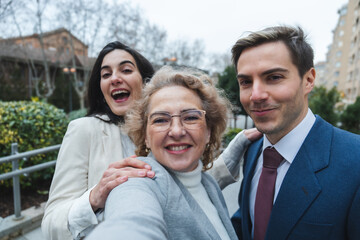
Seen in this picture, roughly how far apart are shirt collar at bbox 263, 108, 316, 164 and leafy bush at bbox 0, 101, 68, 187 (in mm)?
4398

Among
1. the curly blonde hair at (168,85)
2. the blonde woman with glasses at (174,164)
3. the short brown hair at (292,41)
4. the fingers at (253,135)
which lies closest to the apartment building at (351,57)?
the fingers at (253,135)

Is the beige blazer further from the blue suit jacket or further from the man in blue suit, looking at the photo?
the blue suit jacket

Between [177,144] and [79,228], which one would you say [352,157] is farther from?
[79,228]

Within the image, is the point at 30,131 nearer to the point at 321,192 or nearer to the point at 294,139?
the point at 294,139

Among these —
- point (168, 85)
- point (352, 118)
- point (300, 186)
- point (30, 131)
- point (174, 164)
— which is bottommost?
point (352, 118)

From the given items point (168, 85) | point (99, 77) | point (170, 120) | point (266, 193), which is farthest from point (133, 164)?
point (99, 77)

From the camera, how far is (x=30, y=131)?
4258 mm

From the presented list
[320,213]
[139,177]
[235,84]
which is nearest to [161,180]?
[139,177]

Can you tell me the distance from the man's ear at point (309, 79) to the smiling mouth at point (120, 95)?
147 centimetres

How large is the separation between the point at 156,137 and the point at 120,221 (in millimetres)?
751

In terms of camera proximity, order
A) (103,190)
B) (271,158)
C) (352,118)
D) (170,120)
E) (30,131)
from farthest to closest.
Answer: (352,118) → (30,131) → (271,158) → (170,120) → (103,190)

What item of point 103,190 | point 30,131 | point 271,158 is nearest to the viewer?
point 103,190

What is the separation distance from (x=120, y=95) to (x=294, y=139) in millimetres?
1496

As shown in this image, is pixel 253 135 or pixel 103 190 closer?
pixel 103 190
